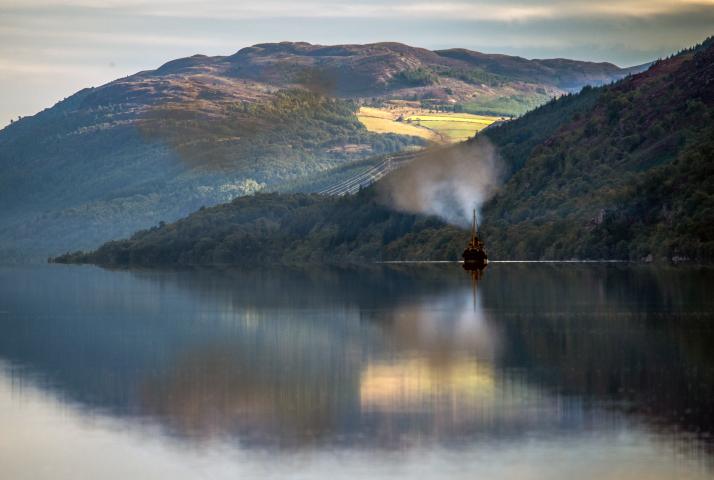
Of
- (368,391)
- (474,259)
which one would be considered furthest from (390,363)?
(474,259)

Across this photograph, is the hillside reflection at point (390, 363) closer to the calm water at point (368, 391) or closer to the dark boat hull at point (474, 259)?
the calm water at point (368, 391)

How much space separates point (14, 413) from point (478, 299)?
55773 mm

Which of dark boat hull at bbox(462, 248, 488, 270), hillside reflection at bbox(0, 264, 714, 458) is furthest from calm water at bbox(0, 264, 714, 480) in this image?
dark boat hull at bbox(462, 248, 488, 270)

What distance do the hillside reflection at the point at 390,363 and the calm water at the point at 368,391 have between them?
16 centimetres

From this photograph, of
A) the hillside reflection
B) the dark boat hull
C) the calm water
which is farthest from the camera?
the dark boat hull

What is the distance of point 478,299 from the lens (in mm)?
101375

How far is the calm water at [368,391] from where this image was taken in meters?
39.6

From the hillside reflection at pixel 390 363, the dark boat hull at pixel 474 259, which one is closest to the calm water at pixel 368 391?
the hillside reflection at pixel 390 363

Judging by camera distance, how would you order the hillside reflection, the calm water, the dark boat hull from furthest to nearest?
the dark boat hull → the hillside reflection → the calm water

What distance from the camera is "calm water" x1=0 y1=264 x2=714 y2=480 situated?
39.6 metres

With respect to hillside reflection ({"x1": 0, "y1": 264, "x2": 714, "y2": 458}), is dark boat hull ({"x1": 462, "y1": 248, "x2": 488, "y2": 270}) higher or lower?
higher

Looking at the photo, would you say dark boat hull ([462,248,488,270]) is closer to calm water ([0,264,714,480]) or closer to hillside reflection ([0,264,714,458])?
hillside reflection ([0,264,714,458])

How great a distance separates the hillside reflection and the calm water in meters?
0.16

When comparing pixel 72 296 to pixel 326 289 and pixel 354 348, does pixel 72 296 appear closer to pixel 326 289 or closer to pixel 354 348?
pixel 326 289
